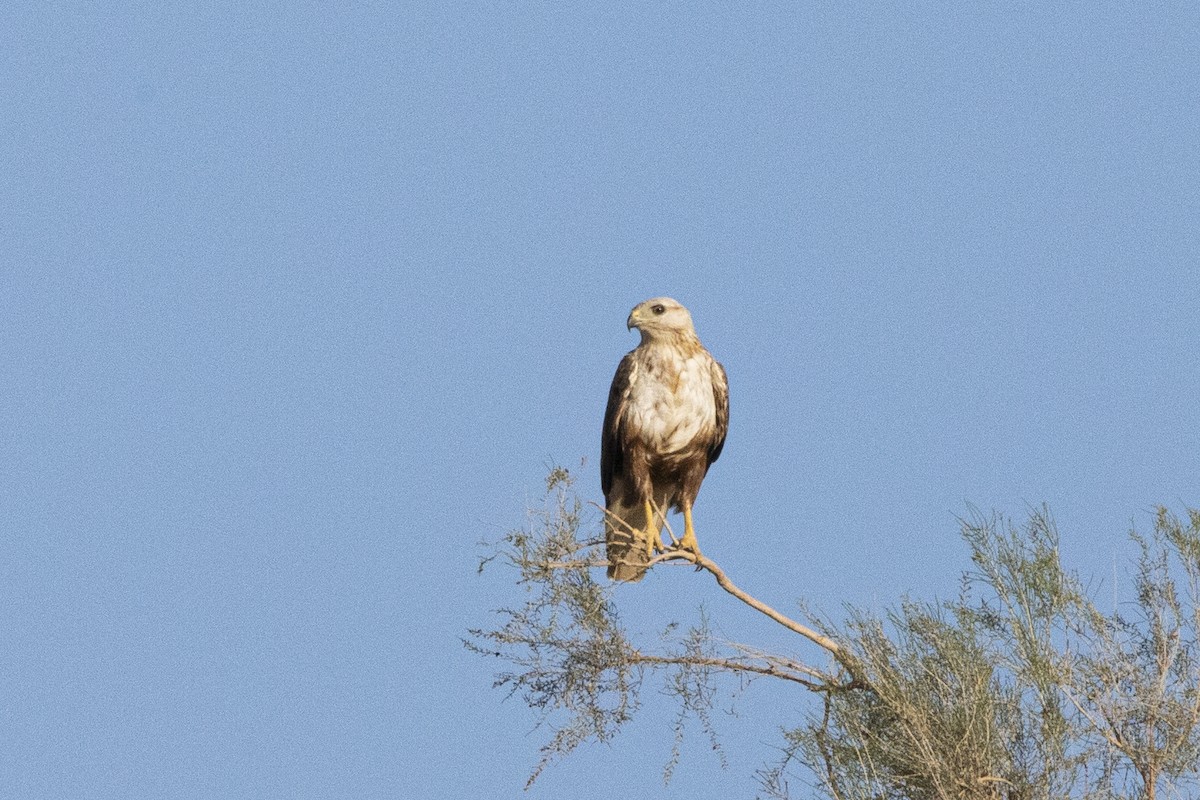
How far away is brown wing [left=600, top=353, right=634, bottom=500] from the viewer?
9.96 m

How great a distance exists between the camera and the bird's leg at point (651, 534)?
970cm

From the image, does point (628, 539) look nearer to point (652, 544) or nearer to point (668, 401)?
point (652, 544)

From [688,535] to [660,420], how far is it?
768 millimetres

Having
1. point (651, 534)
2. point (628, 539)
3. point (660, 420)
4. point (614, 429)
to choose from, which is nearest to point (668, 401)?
point (660, 420)

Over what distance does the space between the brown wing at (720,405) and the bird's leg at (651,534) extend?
0.55m

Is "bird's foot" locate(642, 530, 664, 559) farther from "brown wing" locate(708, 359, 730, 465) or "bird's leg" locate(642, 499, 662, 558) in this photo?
"brown wing" locate(708, 359, 730, 465)

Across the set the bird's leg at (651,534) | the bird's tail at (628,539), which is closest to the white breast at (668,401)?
the bird's leg at (651,534)

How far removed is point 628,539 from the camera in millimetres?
9383

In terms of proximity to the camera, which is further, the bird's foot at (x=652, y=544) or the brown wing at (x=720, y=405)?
the brown wing at (x=720, y=405)

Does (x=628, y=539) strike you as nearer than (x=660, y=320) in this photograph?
Yes

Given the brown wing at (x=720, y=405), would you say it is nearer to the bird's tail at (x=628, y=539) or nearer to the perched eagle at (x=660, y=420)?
the perched eagle at (x=660, y=420)

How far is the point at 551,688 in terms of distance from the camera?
793 centimetres

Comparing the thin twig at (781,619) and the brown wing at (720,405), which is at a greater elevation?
the brown wing at (720,405)

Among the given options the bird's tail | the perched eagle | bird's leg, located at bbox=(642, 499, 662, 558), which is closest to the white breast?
the perched eagle
